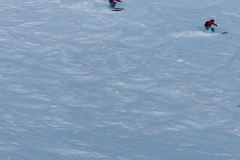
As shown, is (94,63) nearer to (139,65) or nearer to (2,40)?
(139,65)

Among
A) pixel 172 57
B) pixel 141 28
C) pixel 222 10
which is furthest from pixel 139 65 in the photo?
pixel 222 10

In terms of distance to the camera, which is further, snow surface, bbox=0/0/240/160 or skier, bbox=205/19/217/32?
skier, bbox=205/19/217/32

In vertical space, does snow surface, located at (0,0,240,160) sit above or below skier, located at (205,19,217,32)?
below

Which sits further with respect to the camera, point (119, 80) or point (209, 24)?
point (209, 24)

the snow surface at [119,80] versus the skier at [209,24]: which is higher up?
the skier at [209,24]

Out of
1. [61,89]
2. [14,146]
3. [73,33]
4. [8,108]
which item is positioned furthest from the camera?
[73,33]

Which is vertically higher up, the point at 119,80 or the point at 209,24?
the point at 209,24

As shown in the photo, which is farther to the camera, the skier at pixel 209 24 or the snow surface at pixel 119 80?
the skier at pixel 209 24

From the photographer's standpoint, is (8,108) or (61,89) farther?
(61,89)
